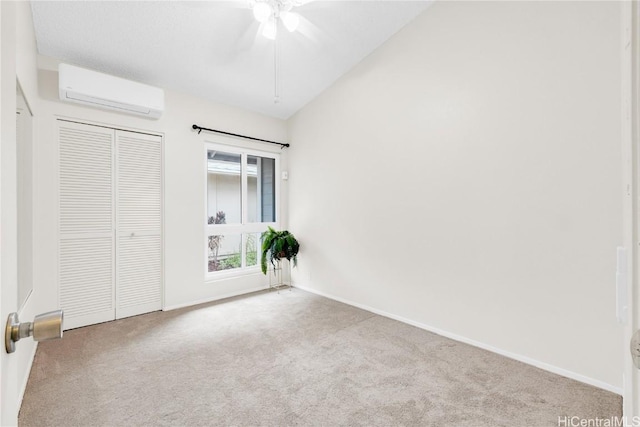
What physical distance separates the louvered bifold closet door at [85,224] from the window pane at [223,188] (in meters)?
1.16

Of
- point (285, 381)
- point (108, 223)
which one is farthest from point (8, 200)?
point (108, 223)

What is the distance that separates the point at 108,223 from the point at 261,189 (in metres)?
2.05

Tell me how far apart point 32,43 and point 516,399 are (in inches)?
178

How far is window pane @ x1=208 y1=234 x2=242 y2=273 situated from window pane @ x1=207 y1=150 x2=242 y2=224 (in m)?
0.24

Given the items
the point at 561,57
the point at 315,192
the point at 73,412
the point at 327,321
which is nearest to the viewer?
the point at 73,412

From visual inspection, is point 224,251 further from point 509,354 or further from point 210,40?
point 509,354

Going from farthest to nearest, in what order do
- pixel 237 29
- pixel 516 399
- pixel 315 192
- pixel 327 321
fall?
1. pixel 315 192
2. pixel 327 321
3. pixel 237 29
4. pixel 516 399

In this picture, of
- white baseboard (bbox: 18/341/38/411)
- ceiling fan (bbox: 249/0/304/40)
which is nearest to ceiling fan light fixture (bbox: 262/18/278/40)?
ceiling fan (bbox: 249/0/304/40)

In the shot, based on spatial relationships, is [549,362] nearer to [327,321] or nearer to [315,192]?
[327,321]

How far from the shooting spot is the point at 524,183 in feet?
7.93

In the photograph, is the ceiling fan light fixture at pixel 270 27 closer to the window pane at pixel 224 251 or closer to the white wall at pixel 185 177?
the white wall at pixel 185 177

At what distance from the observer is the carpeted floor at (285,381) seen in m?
1.79

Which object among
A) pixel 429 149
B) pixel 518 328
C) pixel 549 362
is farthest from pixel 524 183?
pixel 549 362

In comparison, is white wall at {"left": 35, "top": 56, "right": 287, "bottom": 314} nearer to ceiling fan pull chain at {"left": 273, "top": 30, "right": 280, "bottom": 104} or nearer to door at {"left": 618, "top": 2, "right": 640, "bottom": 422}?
ceiling fan pull chain at {"left": 273, "top": 30, "right": 280, "bottom": 104}
